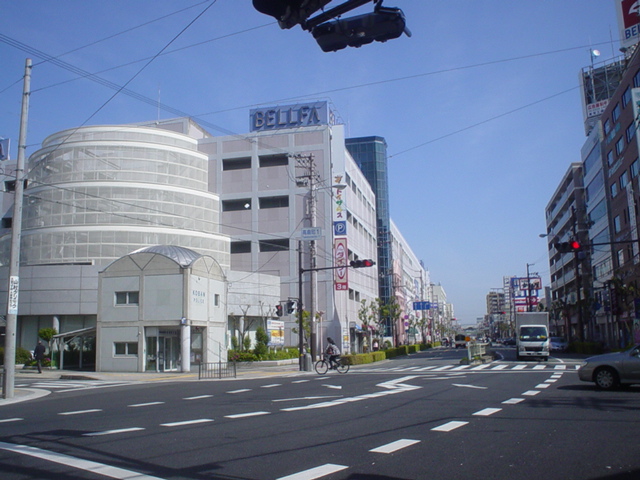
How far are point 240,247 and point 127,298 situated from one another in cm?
2702

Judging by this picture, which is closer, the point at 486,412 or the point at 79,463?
the point at 79,463

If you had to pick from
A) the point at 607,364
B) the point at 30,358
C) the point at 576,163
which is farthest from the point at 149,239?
the point at 576,163

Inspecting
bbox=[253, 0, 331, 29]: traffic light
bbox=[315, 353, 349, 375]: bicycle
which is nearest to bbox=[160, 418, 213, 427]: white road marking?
bbox=[253, 0, 331, 29]: traffic light

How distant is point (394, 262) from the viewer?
10875 cm

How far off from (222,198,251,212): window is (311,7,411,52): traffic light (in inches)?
2190

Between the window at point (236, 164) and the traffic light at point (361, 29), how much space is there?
5689cm

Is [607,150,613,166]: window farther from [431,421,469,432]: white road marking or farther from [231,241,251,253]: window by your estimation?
[431,421,469,432]: white road marking

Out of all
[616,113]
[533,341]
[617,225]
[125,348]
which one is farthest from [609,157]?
[125,348]

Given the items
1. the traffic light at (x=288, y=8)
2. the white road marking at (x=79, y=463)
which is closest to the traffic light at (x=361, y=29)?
the traffic light at (x=288, y=8)

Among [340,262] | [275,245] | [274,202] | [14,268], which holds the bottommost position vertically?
[14,268]

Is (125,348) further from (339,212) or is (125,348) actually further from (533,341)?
(339,212)

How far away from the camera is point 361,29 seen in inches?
244

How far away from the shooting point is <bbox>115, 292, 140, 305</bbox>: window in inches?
1361

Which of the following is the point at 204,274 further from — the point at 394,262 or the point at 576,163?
the point at 394,262
